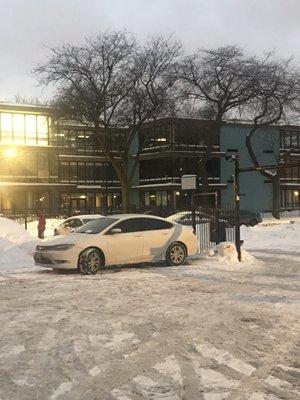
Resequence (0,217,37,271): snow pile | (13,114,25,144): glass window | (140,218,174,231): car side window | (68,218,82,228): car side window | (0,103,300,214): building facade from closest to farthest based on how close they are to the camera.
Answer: (140,218,174,231): car side window → (0,217,37,271): snow pile → (68,218,82,228): car side window → (0,103,300,214): building facade → (13,114,25,144): glass window

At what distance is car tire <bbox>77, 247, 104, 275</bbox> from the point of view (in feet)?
49.8

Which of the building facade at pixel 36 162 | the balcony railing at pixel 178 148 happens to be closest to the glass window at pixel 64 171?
the building facade at pixel 36 162

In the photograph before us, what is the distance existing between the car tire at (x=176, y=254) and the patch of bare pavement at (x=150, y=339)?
10.4 feet

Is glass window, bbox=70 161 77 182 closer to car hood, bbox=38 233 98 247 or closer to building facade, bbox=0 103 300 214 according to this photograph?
building facade, bbox=0 103 300 214

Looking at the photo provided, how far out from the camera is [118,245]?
1584cm

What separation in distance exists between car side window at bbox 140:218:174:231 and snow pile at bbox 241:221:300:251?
7.51 meters

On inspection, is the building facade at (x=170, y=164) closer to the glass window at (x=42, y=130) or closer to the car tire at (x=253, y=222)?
the glass window at (x=42, y=130)

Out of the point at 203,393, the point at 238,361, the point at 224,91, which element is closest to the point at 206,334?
the point at 238,361

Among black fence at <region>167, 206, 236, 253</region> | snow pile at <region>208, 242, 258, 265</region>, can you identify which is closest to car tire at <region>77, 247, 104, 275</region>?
snow pile at <region>208, 242, 258, 265</region>

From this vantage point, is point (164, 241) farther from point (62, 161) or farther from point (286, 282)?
point (62, 161)

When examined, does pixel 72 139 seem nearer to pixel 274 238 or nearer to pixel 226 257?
pixel 274 238

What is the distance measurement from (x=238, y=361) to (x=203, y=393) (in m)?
1.26

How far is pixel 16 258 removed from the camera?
1819 centimetres

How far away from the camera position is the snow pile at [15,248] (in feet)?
57.9
